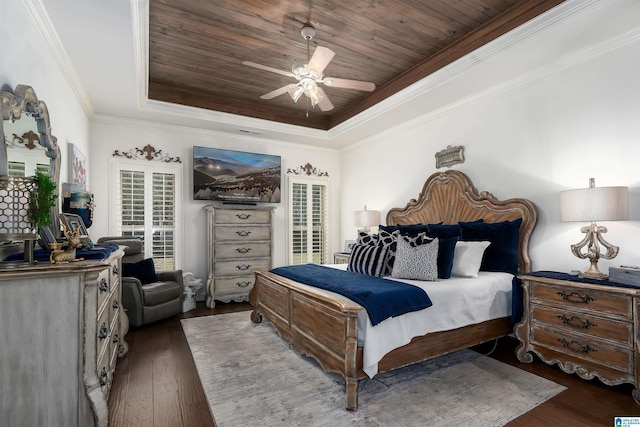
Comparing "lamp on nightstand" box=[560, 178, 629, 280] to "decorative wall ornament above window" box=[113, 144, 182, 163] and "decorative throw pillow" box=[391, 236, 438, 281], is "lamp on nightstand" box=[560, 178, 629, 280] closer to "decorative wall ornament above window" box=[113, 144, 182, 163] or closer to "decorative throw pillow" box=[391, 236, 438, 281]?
"decorative throw pillow" box=[391, 236, 438, 281]

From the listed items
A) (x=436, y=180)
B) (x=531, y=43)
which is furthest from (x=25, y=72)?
(x=436, y=180)

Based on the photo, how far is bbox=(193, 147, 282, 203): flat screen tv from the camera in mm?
5109

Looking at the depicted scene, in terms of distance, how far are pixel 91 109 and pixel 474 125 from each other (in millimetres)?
4895

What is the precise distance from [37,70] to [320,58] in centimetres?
213

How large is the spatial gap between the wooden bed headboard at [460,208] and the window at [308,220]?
1.70 metres

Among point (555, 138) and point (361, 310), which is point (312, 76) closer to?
point (361, 310)

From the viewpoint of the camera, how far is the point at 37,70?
241 centimetres

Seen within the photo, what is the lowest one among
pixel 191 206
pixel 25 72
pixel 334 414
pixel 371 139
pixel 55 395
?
pixel 334 414

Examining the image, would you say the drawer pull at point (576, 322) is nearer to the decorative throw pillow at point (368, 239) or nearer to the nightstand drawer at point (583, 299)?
the nightstand drawer at point (583, 299)

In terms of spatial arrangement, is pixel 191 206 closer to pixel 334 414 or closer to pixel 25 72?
pixel 25 72

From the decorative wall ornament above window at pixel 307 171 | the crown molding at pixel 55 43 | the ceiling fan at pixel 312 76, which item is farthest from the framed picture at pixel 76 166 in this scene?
the decorative wall ornament above window at pixel 307 171

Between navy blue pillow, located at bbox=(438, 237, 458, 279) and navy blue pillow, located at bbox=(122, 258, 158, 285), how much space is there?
3.47 metres

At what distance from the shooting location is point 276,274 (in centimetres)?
359

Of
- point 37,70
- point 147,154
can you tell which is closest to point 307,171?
point 147,154
